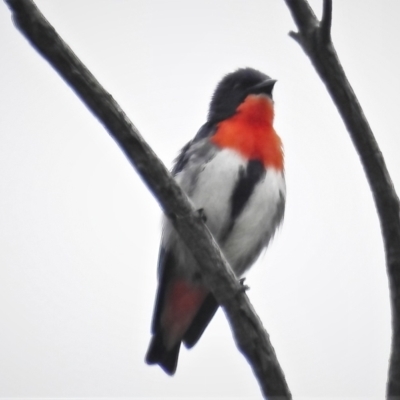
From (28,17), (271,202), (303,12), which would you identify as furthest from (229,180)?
(28,17)

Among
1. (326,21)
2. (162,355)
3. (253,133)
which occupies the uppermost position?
(253,133)

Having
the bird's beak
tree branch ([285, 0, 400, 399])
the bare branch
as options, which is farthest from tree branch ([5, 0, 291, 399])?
the bird's beak

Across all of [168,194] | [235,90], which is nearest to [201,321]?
[235,90]

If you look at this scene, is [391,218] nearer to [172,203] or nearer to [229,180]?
[172,203]

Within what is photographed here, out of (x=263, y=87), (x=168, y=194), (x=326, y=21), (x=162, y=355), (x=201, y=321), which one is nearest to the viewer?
(x=326, y=21)

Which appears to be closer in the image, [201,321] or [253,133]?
[253,133]

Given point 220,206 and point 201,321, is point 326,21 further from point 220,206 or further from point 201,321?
point 201,321

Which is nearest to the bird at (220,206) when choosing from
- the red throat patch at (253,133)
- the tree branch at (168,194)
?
the red throat patch at (253,133)

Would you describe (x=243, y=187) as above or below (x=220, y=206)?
above

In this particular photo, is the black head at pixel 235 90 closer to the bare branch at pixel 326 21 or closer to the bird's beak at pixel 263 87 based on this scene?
the bird's beak at pixel 263 87
